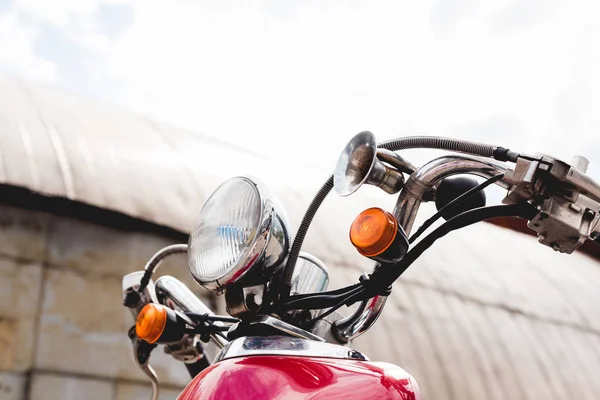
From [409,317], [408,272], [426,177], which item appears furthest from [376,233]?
[408,272]

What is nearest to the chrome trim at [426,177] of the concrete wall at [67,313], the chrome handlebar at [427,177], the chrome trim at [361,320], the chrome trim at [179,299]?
the chrome handlebar at [427,177]

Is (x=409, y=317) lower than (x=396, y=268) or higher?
lower

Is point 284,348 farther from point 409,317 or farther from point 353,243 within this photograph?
point 409,317

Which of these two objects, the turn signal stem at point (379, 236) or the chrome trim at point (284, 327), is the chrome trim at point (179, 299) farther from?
the turn signal stem at point (379, 236)

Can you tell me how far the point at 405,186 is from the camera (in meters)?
0.93

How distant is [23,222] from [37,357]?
0.46m

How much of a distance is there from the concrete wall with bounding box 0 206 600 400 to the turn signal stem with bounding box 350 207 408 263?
198 cm

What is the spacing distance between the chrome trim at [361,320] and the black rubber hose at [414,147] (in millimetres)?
82

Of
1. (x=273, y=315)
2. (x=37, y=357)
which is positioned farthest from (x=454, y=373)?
(x=273, y=315)

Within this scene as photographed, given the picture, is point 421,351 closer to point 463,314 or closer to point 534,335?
point 463,314

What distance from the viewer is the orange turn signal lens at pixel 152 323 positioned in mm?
1139

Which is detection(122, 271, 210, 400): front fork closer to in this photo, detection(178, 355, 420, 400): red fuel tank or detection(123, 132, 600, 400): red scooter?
detection(123, 132, 600, 400): red scooter

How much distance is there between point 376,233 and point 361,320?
0.54ft

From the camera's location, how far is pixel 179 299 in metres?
1.26
